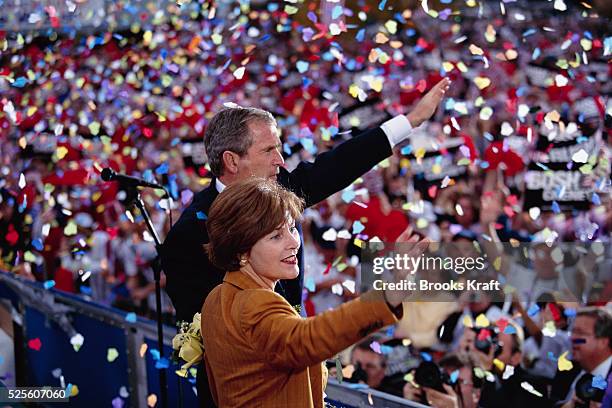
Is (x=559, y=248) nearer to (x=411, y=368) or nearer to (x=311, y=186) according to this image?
(x=411, y=368)

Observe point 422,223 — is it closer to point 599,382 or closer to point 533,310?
point 533,310

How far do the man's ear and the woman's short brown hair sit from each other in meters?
0.78

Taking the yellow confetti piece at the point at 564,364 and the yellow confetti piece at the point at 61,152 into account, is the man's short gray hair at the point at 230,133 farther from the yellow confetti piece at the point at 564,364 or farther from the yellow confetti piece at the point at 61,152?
the yellow confetti piece at the point at 61,152

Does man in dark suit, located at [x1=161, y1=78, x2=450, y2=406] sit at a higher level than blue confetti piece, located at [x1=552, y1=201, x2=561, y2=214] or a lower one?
higher

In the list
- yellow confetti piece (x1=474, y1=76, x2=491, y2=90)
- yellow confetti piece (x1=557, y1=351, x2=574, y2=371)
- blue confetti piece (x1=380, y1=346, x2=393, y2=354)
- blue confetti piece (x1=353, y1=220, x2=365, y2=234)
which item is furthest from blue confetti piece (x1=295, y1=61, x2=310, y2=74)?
yellow confetti piece (x1=557, y1=351, x2=574, y2=371)

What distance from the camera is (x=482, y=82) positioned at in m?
6.43

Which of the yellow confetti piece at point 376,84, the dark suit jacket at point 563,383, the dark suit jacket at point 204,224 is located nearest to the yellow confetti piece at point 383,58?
the yellow confetti piece at point 376,84

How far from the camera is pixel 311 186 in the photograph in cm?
302

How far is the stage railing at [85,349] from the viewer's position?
14.3ft

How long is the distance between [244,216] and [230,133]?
0.89 meters

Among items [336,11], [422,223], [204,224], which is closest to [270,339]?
[204,224]

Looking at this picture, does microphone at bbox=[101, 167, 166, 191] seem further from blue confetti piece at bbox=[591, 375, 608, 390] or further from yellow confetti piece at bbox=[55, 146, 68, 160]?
yellow confetti piece at bbox=[55, 146, 68, 160]

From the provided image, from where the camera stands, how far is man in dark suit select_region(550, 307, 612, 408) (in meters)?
3.88

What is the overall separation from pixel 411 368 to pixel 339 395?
1.38m
